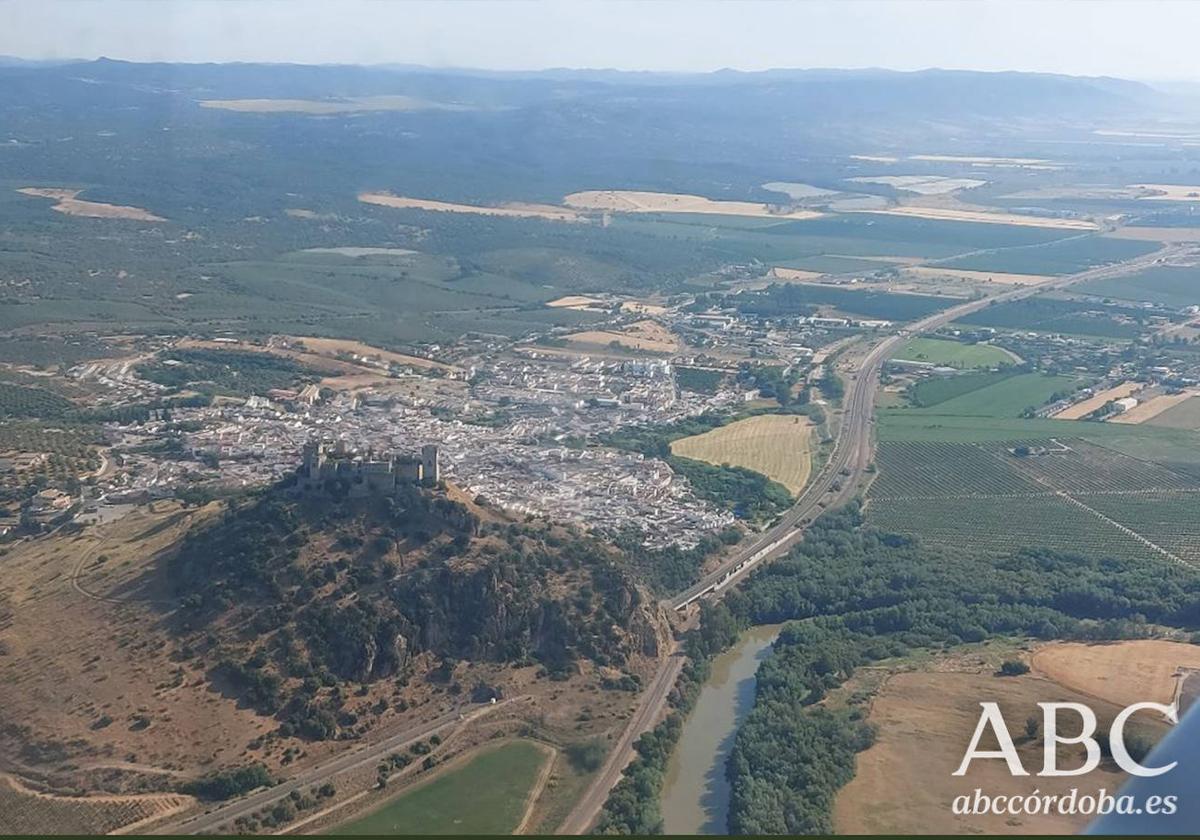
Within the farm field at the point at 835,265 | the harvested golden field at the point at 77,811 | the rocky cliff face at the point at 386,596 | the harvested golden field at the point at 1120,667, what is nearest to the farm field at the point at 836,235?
the farm field at the point at 835,265

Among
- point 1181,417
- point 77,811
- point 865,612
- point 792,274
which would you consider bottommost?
point 792,274

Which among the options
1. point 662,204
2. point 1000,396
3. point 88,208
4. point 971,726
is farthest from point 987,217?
point 971,726

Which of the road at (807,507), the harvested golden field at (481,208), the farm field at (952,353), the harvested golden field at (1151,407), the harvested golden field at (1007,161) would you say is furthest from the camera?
the harvested golden field at (1007,161)

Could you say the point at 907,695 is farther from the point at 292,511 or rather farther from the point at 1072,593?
the point at 292,511

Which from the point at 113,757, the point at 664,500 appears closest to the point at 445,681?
the point at 113,757

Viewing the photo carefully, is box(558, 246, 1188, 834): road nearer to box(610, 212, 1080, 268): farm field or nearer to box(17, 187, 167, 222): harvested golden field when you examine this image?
box(610, 212, 1080, 268): farm field

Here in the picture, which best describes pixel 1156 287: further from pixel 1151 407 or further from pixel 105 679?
pixel 105 679

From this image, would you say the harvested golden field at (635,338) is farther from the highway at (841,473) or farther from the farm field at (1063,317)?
the farm field at (1063,317)
